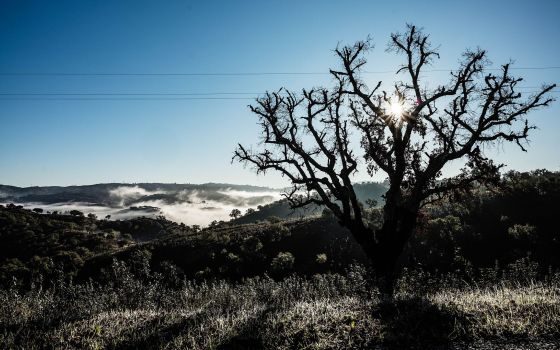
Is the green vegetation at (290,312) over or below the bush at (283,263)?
over

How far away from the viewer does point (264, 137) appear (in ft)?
53.2

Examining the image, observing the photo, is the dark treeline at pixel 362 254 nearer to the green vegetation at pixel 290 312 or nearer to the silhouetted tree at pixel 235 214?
the green vegetation at pixel 290 312

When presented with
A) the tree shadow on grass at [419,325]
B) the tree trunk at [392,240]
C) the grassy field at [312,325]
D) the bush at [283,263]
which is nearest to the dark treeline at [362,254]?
the bush at [283,263]

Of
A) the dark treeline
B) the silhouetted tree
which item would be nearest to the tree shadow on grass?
the dark treeline

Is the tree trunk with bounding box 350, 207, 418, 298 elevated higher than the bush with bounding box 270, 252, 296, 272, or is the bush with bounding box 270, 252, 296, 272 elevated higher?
the tree trunk with bounding box 350, 207, 418, 298

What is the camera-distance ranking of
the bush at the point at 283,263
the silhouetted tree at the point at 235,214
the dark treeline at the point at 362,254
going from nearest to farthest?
the dark treeline at the point at 362,254 → the bush at the point at 283,263 → the silhouetted tree at the point at 235,214

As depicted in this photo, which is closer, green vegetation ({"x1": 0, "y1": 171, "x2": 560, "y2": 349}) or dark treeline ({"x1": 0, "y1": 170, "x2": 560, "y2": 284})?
green vegetation ({"x1": 0, "y1": 171, "x2": 560, "y2": 349})

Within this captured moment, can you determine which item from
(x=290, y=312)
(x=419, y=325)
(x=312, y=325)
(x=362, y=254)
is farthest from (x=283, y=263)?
(x=419, y=325)

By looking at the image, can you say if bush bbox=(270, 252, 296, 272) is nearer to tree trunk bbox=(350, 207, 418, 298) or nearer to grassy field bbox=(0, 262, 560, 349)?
tree trunk bbox=(350, 207, 418, 298)

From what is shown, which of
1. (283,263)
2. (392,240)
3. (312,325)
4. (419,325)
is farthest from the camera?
(283,263)

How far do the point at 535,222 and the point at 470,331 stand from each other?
3081cm

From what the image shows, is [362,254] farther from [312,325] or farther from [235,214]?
[235,214]

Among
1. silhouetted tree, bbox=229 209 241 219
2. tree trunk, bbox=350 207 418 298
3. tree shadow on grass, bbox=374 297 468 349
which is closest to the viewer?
tree shadow on grass, bbox=374 297 468 349

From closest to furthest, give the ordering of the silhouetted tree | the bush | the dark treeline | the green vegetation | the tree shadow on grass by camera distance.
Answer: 1. the tree shadow on grass
2. the green vegetation
3. the dark treeline
4. the bush
5. the silhouetted tree
